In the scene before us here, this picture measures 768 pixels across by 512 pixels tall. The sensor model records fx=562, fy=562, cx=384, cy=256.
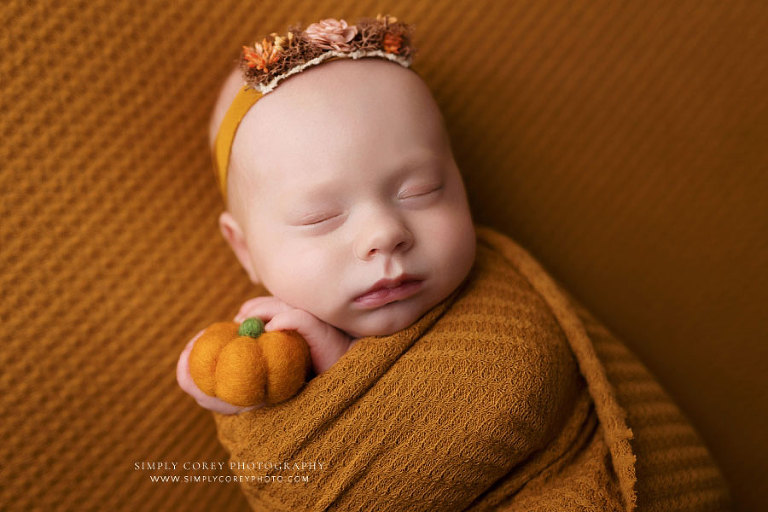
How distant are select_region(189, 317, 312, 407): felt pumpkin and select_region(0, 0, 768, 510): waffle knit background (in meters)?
0.29

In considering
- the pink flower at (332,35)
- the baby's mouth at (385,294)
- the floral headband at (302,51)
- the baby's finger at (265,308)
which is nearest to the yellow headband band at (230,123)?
the floral headband at (302,51)

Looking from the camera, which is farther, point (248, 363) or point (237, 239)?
point (237, 239)

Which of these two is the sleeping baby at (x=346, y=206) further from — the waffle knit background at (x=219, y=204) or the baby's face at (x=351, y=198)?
the waffle knit background at (x=219, y=204)

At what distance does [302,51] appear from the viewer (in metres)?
0.83

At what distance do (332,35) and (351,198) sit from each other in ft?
0.82

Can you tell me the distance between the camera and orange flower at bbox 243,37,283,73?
2.69 feet

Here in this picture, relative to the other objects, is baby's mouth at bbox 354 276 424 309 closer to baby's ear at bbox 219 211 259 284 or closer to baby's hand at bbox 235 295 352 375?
baby's hand at bbox 235 295 352 375

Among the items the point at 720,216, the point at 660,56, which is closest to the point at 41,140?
the point at 660,56

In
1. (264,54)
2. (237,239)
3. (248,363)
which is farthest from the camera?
(237,239)

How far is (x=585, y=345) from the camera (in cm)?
87

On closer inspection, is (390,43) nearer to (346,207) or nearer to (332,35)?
(332,35)

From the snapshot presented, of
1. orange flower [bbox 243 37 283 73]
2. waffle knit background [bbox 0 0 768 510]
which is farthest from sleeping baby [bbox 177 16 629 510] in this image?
waffle knit background [bbox 0 0 768 510]

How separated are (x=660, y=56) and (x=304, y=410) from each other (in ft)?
3.27

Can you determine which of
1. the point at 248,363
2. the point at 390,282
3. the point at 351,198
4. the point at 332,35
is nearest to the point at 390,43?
the point at 332,35
